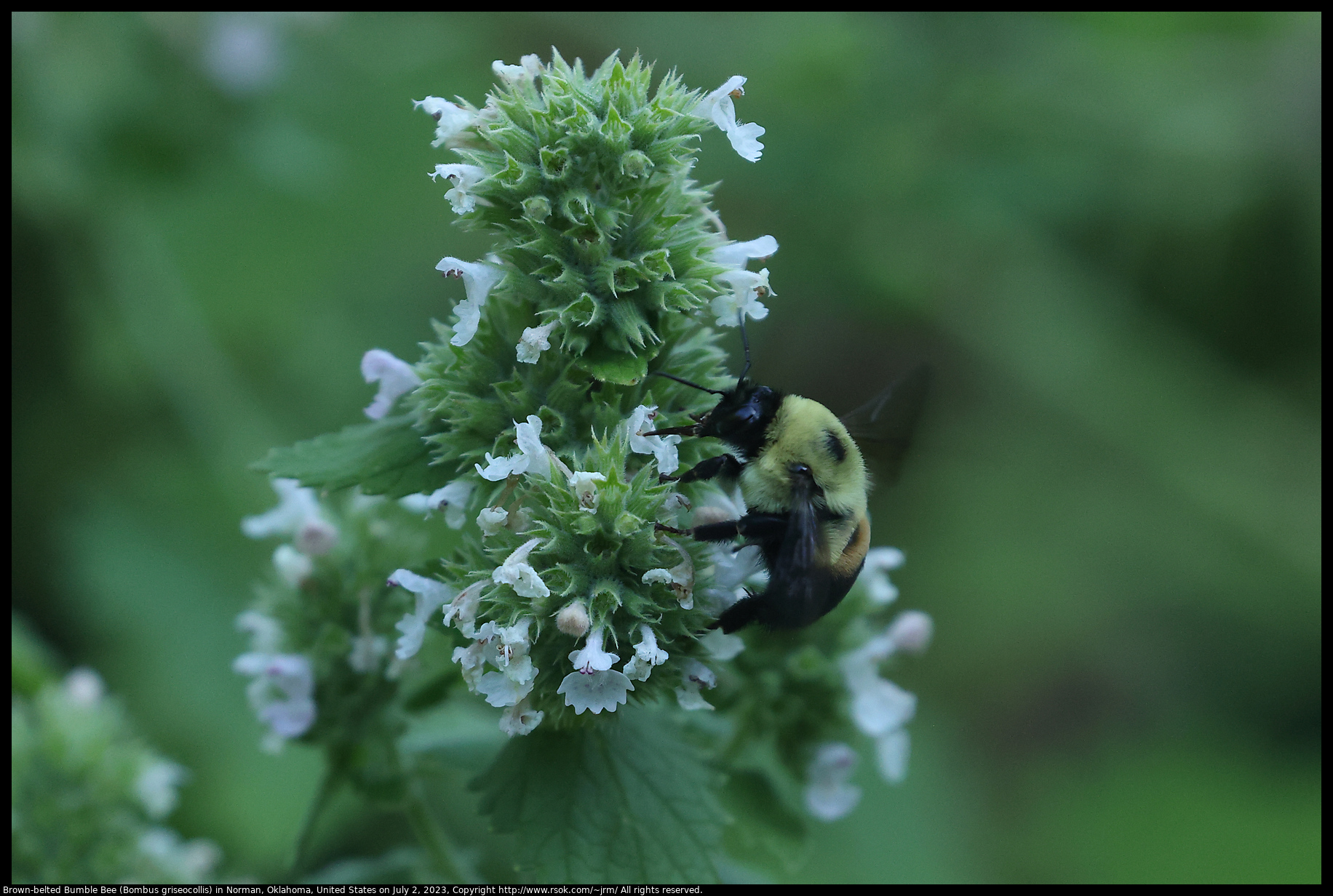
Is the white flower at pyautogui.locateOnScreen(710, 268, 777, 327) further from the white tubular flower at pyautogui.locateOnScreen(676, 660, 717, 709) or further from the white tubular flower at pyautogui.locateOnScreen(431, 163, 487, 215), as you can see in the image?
the white tubular flower at pyautogui.locateOnScreen(676, 660, 717, 709)

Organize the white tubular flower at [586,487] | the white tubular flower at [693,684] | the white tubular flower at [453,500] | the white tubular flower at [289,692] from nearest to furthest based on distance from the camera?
the white tubular flower at [586,487], the white tubular flower at [693,684], the white tubular flower at [453,500], the white tubular flower at [289,692]

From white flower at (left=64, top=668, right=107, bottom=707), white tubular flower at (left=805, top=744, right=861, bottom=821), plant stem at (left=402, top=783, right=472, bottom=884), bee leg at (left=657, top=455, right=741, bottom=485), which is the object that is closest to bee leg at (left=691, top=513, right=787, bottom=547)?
bee leg at (left=657, top=455, right=741, bottom=485)

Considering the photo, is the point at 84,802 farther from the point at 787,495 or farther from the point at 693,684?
the point at 787,495

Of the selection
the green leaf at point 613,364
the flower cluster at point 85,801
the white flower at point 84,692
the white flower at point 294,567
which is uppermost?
the green leaf at point 613,364

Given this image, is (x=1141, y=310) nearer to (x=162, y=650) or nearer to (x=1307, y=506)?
(x=1307, y=506)

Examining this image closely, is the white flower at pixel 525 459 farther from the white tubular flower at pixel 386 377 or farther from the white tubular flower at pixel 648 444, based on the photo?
the white tubular flower at pixel 386 377

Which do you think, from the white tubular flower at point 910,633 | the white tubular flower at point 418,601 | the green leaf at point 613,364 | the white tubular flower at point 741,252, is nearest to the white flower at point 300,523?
the white tubular flower at point 418,601
